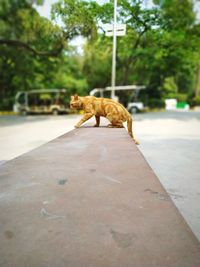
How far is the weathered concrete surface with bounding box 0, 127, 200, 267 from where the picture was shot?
787 mm

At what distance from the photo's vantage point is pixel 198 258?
2.62 ft

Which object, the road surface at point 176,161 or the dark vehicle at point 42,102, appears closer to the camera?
the road surface at point 176,161

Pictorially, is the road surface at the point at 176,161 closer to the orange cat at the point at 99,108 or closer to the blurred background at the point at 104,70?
the blurred background at the point at 104,70

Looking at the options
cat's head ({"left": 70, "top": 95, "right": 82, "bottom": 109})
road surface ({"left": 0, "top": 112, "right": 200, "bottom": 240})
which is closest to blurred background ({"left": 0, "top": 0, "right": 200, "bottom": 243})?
road surface ({"left": 0, "top": 112, "right": 200, "bottom": 240})

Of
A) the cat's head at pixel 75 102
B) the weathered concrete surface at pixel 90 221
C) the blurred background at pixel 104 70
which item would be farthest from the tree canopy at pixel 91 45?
the weathered concrete surface at pixel 90 221

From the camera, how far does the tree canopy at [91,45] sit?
4109 millimetres

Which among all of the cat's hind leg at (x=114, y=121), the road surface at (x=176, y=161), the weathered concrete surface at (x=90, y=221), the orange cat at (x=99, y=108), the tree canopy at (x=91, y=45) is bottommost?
the road surface at (x=176, y=161)

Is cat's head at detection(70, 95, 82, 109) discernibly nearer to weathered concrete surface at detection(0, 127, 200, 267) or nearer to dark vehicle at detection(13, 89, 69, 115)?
weathered concrete surface at detection(0, 127, 200, 267)

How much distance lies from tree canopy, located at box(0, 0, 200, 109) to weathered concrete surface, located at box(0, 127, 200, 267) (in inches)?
122

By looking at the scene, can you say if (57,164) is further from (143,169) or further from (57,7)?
(57,7)

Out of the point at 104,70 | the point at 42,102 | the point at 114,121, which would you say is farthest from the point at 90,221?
the point at 104,70

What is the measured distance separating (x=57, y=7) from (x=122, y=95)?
16.5 metres

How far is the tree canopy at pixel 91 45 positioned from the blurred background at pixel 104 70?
0.07 ft

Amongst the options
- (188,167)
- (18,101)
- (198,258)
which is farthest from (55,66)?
(198,258)
